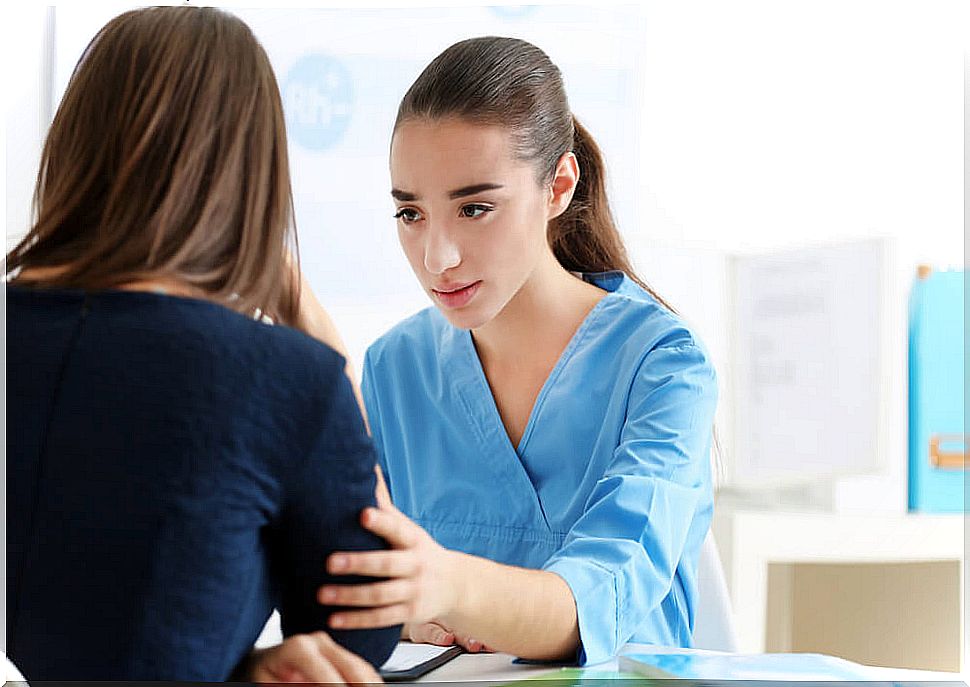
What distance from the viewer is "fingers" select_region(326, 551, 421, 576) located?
1.20ft

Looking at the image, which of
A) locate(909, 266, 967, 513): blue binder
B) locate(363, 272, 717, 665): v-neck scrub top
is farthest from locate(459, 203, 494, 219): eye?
locate(909, 266, 967, 513): blue binder

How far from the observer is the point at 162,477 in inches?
13.8

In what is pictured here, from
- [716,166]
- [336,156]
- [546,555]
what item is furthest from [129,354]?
[716,166]

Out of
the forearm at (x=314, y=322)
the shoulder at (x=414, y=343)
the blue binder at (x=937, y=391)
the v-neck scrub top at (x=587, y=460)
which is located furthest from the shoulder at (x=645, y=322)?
the blue binder at (x=937, y=391)

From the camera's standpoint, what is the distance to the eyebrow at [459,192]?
56 cm

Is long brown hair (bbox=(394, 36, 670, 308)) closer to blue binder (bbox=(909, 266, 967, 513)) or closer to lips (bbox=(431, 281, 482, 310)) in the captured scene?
lips (bbox=(431, 281, 482, 310))

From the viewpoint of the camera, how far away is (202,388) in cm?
35

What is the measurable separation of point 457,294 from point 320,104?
2.23 ft

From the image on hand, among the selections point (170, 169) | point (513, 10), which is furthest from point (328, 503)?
point (513, 10)

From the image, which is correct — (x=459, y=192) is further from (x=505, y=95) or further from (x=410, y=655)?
(x=410, y=655)

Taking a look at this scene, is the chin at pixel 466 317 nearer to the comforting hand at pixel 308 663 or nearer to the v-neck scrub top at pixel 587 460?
the v-neck scrub top at pixel 587 460

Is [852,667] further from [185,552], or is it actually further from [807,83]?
[807,83]

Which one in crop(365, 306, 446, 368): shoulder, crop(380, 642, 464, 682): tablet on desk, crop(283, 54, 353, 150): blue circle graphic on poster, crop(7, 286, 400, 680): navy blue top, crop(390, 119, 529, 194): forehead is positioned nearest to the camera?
crop(7, 286, 400, 680): navy blue top

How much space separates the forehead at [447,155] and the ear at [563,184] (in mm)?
65
